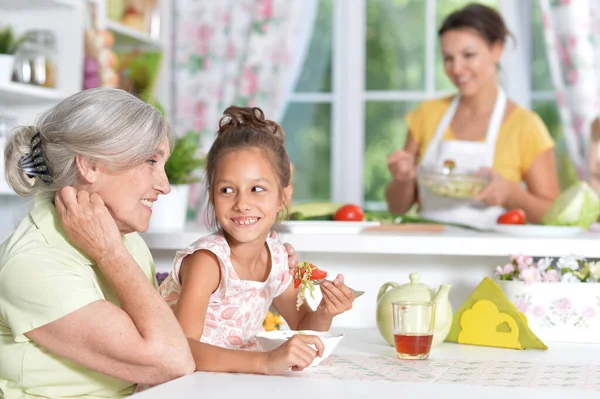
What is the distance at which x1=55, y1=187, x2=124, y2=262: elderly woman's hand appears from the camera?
144cm

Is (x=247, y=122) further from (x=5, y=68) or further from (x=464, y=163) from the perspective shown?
(x=464, y=163)

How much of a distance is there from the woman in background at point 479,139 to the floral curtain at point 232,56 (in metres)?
1.09

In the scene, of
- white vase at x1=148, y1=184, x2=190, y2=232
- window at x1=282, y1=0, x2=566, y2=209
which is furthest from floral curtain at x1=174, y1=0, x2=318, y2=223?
white vase at x1=148, y1=184, x2=190, y2=232

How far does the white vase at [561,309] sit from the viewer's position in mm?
A: 1922

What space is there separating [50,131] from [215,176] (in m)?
0.36

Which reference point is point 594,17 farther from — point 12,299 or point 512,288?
point 12,299

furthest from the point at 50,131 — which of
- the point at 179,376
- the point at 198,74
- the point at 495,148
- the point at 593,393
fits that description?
the point at 198,74

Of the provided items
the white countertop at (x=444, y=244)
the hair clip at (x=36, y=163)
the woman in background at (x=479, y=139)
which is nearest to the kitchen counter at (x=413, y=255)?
the white countertop at (x=444, y=244)

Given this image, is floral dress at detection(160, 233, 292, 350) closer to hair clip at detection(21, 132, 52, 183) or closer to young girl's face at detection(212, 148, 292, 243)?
young girl's face at detection(212, 148, 292, 243)

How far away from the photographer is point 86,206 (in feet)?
4.76

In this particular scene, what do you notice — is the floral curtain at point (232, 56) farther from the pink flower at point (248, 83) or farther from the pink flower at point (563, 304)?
the pink flower at point (563, 304)

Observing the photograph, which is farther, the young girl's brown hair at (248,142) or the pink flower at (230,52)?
the pink flower at (230,52)

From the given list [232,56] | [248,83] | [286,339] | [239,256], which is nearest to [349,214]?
[239,256]

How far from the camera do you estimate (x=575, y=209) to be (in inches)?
93.7
